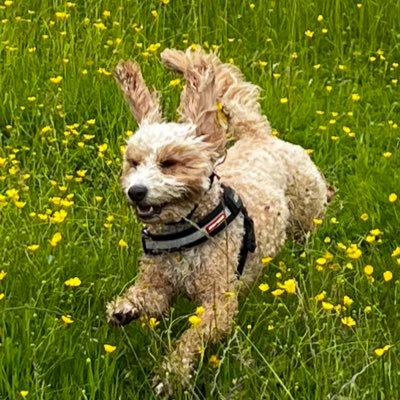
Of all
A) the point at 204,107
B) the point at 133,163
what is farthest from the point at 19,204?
the point at 204,107

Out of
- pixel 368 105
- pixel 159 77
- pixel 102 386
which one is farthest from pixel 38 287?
pixel 368 105

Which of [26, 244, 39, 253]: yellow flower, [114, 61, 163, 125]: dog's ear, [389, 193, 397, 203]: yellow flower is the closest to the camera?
[26, 244, 39, 253]: yellow flower

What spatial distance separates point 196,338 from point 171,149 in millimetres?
671

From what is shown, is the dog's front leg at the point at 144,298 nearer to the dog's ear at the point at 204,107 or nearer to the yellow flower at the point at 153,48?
the dog's ear at the point at 204,107

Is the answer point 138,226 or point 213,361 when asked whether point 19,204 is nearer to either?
point 138,226

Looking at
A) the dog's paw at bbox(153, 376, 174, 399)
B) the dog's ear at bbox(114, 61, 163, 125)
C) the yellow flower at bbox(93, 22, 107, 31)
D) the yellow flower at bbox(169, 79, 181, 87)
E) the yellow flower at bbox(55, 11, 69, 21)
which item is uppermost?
the dog's ear at bbox(114, 61, 163, 125)

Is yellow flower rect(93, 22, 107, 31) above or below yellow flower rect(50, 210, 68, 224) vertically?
below

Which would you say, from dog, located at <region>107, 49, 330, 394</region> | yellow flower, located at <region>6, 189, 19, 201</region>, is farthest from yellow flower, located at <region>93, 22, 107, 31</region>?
yellow flower, located at <region>6, 189, 19, 201</region>

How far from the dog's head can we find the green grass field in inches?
16.4

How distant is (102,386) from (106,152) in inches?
82.8

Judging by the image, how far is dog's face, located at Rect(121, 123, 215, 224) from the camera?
3.86 meters

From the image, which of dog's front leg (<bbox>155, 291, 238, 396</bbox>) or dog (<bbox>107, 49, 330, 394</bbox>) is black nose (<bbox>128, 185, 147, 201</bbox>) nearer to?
dog (<bbox>107, 49, 330, 394</bbox>)

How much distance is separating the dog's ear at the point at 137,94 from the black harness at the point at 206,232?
400 mm

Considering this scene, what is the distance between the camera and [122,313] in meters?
3.94
